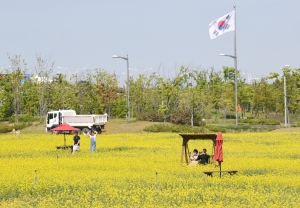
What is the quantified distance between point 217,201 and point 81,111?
6900cm

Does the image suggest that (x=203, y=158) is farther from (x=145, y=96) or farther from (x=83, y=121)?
(x=145, y=96)

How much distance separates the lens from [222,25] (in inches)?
2643

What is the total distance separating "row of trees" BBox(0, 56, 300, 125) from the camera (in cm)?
8031

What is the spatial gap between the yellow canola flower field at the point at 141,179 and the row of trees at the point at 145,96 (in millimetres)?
37063

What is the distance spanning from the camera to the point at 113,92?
282ft

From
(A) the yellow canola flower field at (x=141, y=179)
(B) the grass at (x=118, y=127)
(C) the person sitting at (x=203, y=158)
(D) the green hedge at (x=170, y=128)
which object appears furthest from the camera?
(B) the grass at (x=118, y=127)

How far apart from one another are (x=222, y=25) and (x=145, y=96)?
2627 centimetres

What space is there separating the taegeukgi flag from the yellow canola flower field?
2547cm

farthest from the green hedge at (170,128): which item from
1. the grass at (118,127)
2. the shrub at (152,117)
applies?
the shrub at (152,117)

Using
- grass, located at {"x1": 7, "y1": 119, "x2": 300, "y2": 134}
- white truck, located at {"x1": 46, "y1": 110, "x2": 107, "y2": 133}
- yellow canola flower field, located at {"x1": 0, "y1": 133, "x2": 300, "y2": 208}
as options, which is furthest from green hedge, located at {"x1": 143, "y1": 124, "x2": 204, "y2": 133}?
yellow canola flower field, located at {"x1": 0, "y1": 133, "x2": 300, "y2": 208}

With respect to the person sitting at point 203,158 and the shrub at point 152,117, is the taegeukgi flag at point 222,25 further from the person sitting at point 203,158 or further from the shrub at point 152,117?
the person sitting at point 203,158

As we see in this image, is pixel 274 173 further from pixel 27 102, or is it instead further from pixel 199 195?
pixel 27 102

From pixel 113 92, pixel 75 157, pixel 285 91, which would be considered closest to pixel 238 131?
pixel 285 91

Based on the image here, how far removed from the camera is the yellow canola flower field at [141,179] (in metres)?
19.9
